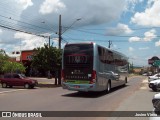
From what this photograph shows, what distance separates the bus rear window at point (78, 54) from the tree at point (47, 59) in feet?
43.5

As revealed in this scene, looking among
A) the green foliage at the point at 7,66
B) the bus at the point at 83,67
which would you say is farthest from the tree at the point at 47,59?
the bus at the point at 83,67

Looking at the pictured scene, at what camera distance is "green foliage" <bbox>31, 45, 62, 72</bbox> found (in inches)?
1427

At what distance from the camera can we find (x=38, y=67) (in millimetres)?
36844

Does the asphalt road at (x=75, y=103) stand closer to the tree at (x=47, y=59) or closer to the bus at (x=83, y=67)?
the bus at (x=83, y=67)

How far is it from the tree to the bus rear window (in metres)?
13.3

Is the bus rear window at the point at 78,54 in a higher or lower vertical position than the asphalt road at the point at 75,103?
higher

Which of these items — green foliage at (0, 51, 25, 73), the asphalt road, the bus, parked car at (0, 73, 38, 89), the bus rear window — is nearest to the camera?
the asphalt road

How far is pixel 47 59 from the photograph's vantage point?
36.2 meters

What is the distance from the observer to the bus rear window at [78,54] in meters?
22.4

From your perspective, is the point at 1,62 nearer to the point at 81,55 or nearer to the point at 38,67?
the point at 38,67

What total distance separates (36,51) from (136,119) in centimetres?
2710

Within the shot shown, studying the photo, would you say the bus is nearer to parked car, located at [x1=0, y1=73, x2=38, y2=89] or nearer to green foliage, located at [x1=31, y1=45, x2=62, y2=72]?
parked car, located at [x1=0, y1=73, x2=38, y2=89]

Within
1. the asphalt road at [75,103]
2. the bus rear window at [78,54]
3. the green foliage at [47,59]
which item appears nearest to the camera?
the asphalt road at [75,103]

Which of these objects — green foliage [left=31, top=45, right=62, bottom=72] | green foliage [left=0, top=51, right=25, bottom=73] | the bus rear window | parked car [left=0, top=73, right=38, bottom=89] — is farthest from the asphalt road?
green foliage [left=0, top=51, right=25, bottom=73]
